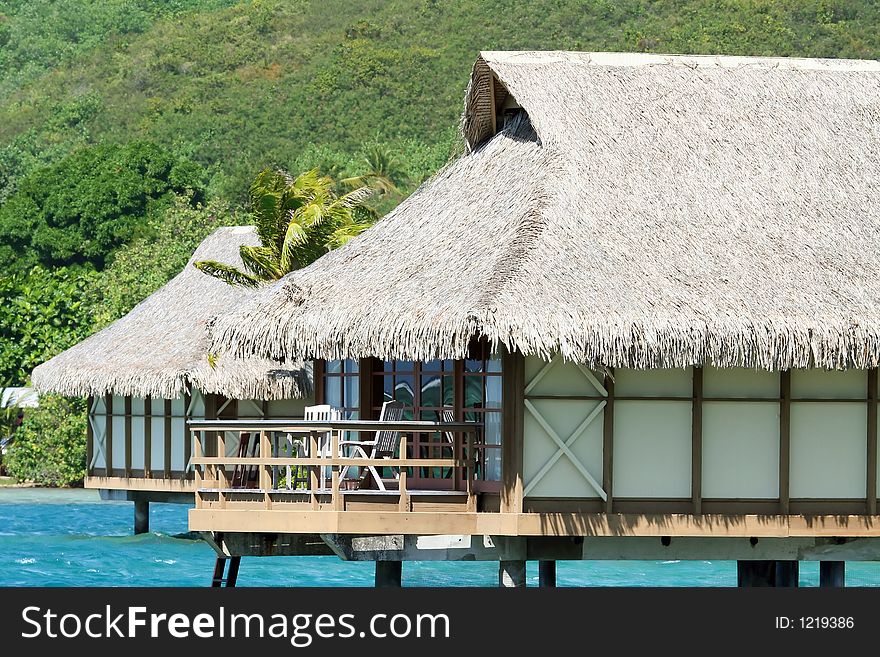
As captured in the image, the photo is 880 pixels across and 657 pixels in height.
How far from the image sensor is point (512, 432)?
1681cm

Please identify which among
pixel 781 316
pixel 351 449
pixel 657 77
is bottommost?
pixel 351 449

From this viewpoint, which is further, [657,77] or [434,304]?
[657,77]

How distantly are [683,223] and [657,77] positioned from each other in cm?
290

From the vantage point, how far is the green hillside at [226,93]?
6181 centimetres

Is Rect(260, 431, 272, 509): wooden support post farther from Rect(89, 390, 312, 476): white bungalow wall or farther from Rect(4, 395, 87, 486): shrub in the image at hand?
Rect(4, 395, 87, 486): shrub

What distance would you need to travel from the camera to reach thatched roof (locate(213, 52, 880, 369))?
16.4m

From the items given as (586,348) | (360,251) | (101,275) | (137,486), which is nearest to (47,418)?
(101,275)

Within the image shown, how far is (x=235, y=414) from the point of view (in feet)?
95.0

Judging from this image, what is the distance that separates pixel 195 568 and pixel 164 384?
4220 mm

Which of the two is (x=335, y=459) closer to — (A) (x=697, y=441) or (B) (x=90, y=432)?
(A) (x=697, y=441)

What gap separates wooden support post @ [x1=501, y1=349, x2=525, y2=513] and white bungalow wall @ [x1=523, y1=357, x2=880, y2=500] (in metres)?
0.10
